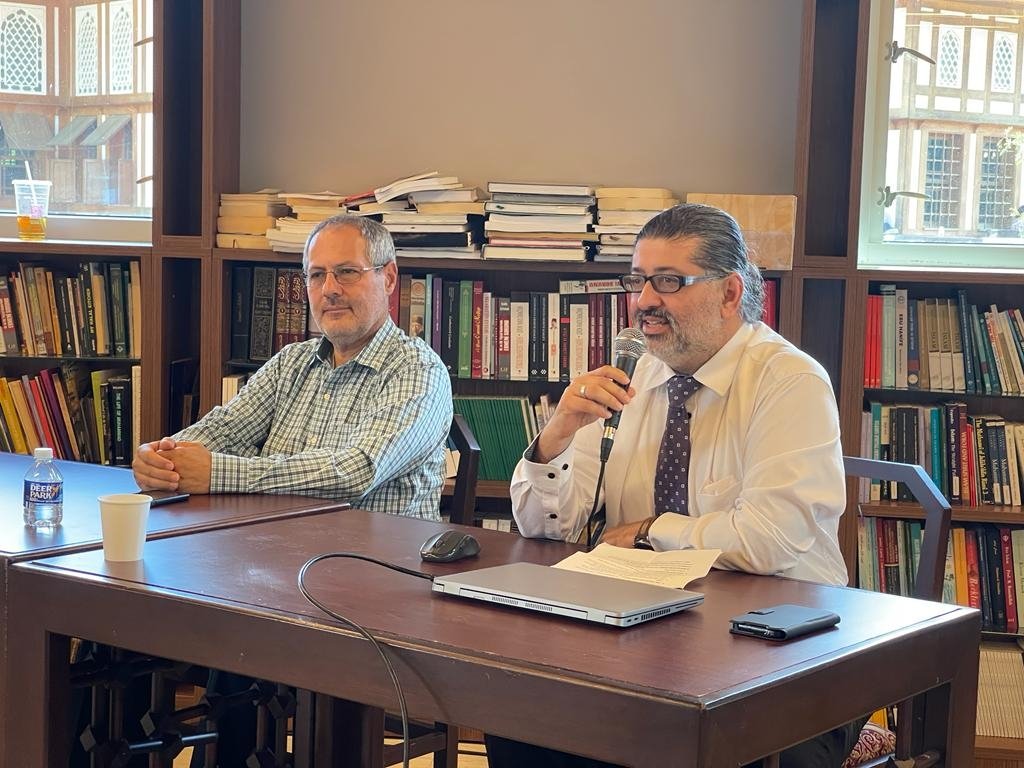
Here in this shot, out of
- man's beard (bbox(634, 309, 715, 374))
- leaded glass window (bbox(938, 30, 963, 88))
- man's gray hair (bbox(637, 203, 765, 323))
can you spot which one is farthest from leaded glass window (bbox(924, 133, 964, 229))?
man's beard (bbox(634, 309, 715, 374))

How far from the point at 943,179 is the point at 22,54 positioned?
273 centimetres

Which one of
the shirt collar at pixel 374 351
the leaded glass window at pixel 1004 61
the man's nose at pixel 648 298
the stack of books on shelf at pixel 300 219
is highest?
the leaded glass window at pixel 1004 61

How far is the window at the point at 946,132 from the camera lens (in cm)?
327

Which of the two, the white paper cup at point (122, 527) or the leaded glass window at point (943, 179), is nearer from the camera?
the white paper cup at point (122, 527)

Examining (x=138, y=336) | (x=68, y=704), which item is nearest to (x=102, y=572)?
(x=68, y=704)

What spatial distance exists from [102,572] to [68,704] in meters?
0.23

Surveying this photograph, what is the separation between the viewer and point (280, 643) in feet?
4.78

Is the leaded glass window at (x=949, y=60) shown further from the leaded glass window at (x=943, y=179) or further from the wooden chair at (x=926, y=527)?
the wooden chair at (x=926, y=527)

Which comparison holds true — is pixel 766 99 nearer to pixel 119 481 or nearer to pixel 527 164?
pixel 527 164

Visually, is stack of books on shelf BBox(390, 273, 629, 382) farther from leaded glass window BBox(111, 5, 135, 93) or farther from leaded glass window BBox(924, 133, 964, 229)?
leaded glass window BBox(111, 5, 135, 93)

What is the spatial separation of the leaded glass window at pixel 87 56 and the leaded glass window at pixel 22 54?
12 centimetres

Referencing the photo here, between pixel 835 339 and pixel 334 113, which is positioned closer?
pixel 835 339

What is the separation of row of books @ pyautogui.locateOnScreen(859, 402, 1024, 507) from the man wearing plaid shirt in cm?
117

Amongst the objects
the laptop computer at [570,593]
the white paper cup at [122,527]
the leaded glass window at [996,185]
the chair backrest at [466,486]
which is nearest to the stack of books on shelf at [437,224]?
the chair backrest at [466,486]
